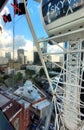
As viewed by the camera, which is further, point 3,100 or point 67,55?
point 3,100

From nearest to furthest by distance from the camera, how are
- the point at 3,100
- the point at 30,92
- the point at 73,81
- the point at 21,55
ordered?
the point at 73,81 < the point at 30,92 < the point at 21,55 < the point at 3,100

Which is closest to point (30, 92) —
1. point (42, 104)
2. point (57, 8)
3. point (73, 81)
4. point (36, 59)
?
point (42, 104)

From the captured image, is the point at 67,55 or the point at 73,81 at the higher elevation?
the point at 67,55

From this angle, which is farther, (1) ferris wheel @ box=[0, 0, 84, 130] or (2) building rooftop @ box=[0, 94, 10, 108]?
(2) building rooftop @ box=[0, 94, 10, 108]

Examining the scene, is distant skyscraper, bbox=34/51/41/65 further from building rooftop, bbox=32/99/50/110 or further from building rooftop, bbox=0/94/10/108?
building rooftop, bbox=0/94/10/108

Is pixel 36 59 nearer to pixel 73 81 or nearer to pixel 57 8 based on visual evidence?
pixel 73 81

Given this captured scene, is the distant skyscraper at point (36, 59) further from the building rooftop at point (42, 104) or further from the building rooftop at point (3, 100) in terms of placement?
the building rooftop at point (3, 100)

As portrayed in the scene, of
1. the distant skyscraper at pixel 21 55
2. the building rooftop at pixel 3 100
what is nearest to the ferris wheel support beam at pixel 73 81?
the distant skyscraper at pixel 21 55

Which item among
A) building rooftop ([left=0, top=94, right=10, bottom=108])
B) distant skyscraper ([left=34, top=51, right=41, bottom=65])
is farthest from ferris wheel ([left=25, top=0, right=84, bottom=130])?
building rooftop ([left=0, top=94, right=10, bottom=108])

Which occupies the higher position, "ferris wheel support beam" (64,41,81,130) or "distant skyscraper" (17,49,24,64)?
"distant skyscraper" (17,49,24,64)
